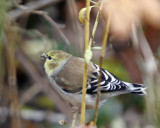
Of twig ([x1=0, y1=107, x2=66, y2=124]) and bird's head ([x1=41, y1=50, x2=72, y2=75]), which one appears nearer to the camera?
bird's head ([x1=41, y1=50, x2=72, y2=75])

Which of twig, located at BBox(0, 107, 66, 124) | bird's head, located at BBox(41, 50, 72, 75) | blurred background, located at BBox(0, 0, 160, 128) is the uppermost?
bird's head, located at BBox(41, 50, 72, 75)

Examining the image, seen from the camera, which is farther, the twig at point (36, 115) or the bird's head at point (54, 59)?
the twig at point (36, 115)

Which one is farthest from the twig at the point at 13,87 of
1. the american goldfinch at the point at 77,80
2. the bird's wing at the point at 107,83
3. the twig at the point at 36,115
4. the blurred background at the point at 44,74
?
the bird's wing at the point at 107,83

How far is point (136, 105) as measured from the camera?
4785 mm

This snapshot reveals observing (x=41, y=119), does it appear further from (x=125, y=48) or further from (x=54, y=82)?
(x=54, y=82)

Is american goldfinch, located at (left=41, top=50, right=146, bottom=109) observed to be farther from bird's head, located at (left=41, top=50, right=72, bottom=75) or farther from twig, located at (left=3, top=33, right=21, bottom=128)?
twig, located at (left=3, top=33, right=21, bottom=128)

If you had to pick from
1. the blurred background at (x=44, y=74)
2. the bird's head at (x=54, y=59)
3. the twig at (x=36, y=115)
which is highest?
the bird's head at (x=54, y=59)

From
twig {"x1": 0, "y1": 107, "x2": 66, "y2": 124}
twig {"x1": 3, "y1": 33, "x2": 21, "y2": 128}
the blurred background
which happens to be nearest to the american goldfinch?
twig {"x1": 3, "y1": 33, "x2": 21, "y2": 128}

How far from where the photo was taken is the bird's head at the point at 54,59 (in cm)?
189

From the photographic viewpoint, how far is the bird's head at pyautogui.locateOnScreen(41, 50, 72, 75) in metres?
1.89

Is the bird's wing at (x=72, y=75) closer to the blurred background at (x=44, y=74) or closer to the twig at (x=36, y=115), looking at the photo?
the blurred background at (x=44, y=74)

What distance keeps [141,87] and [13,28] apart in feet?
5.48

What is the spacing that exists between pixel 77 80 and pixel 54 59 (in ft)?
0.69

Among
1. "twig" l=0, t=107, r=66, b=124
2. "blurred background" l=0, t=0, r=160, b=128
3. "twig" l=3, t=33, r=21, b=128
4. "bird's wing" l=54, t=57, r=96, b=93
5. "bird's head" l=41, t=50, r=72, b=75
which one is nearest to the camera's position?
"bird's head" l=41, t=50, r=72, b=75
